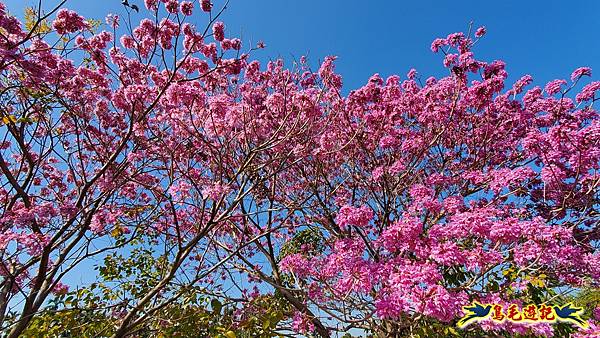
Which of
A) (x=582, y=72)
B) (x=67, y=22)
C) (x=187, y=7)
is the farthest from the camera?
(x=582, y=72)

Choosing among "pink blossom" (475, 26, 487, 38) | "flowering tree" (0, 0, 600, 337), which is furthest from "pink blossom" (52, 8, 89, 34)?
"pink blossom" (475, 26, 487, 38)

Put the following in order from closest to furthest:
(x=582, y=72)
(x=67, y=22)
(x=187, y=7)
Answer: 1. (x=67, y=22)
2. (x=187, y=7)
3. (x=582, y=72)

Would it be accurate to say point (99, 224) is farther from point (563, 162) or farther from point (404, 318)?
point (563, 162)

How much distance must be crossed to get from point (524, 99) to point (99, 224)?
6.98 metres

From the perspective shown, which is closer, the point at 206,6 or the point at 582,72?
the point at 206,6

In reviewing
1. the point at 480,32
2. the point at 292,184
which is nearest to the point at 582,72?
the point at 480,32

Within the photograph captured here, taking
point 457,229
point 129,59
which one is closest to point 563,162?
point 457,229

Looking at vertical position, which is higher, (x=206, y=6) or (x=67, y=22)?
(x=206, y=6)

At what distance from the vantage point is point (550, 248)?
3.67 metres

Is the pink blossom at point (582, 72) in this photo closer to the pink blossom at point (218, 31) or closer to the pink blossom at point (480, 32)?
the pink blossom at point (480, 32)

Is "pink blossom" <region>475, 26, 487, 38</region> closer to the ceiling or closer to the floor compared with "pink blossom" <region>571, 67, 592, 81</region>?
closer to the ceiling

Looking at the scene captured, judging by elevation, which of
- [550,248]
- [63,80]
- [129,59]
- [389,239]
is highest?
[129,59]

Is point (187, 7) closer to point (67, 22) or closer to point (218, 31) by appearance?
point (218, 31)

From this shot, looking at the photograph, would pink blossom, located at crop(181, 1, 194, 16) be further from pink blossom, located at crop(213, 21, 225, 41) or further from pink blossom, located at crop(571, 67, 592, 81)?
pink blossom, located at crop(571, 67, 592, 81)
